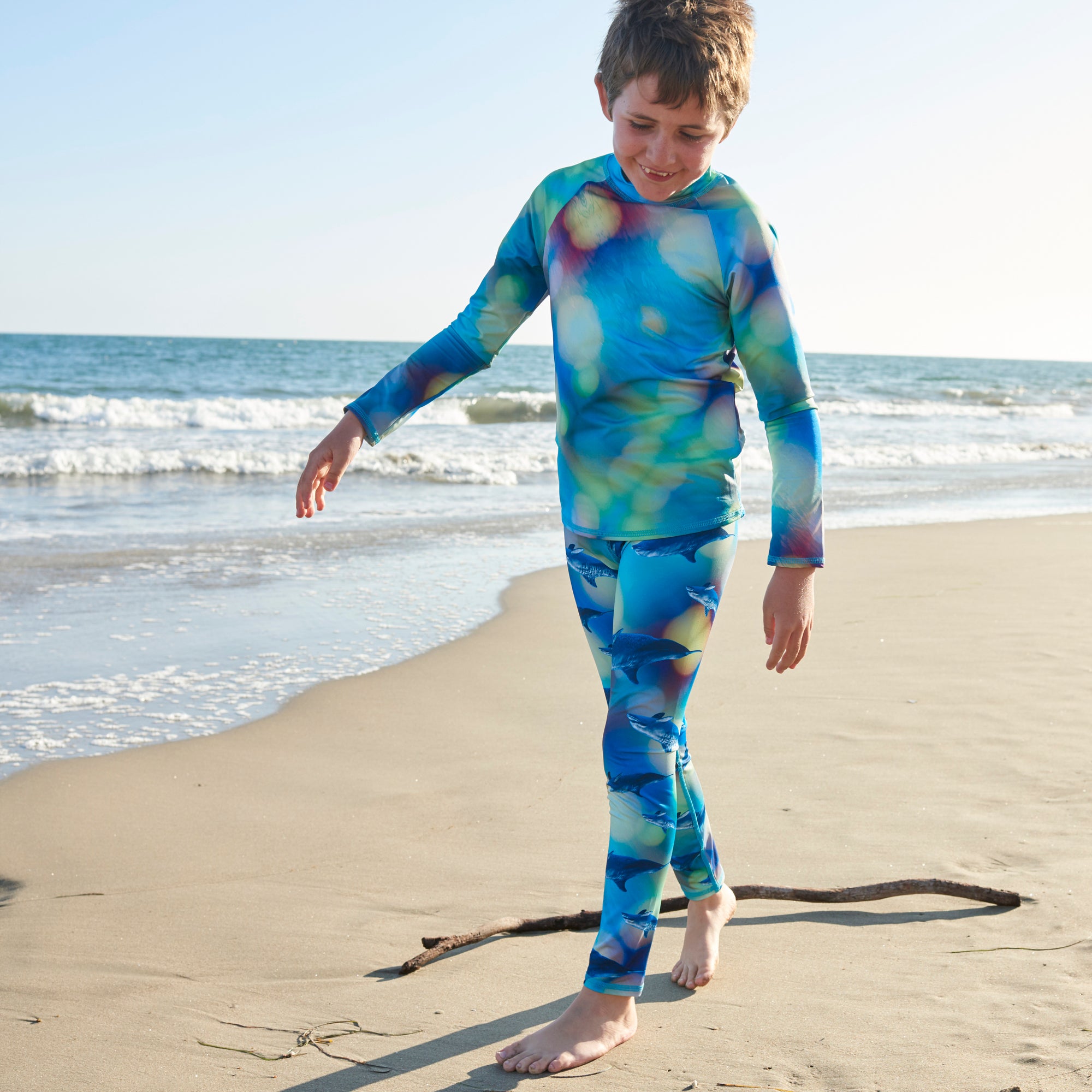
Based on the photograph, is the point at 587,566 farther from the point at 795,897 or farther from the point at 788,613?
the point at 795,897

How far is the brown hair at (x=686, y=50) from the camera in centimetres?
171

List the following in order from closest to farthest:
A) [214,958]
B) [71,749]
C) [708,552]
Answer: [708,552] < [214,958] < [71,749]

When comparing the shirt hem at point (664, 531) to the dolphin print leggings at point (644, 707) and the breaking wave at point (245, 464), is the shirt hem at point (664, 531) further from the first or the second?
the breaking wave at point (245, 464)

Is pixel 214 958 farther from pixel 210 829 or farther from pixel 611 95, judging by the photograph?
pixel 611 95

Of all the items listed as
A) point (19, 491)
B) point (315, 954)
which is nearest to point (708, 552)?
point (315, 954)

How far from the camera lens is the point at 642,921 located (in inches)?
76.8

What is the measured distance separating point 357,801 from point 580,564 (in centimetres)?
153

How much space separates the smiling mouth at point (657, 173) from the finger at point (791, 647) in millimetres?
806

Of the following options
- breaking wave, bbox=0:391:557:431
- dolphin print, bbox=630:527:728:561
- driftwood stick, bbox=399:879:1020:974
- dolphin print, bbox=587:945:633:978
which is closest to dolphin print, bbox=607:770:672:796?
dolphin print, bbox=587:945:633:978

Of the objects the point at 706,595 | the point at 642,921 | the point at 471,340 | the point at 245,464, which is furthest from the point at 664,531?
the point at 245,464

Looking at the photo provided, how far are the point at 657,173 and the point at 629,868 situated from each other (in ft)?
4.03

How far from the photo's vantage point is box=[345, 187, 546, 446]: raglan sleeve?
2084mm

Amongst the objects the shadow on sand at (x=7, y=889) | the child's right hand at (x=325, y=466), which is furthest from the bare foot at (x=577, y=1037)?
the shadow on sand at (x=7, y=889)

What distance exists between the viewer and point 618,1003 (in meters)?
1.95
